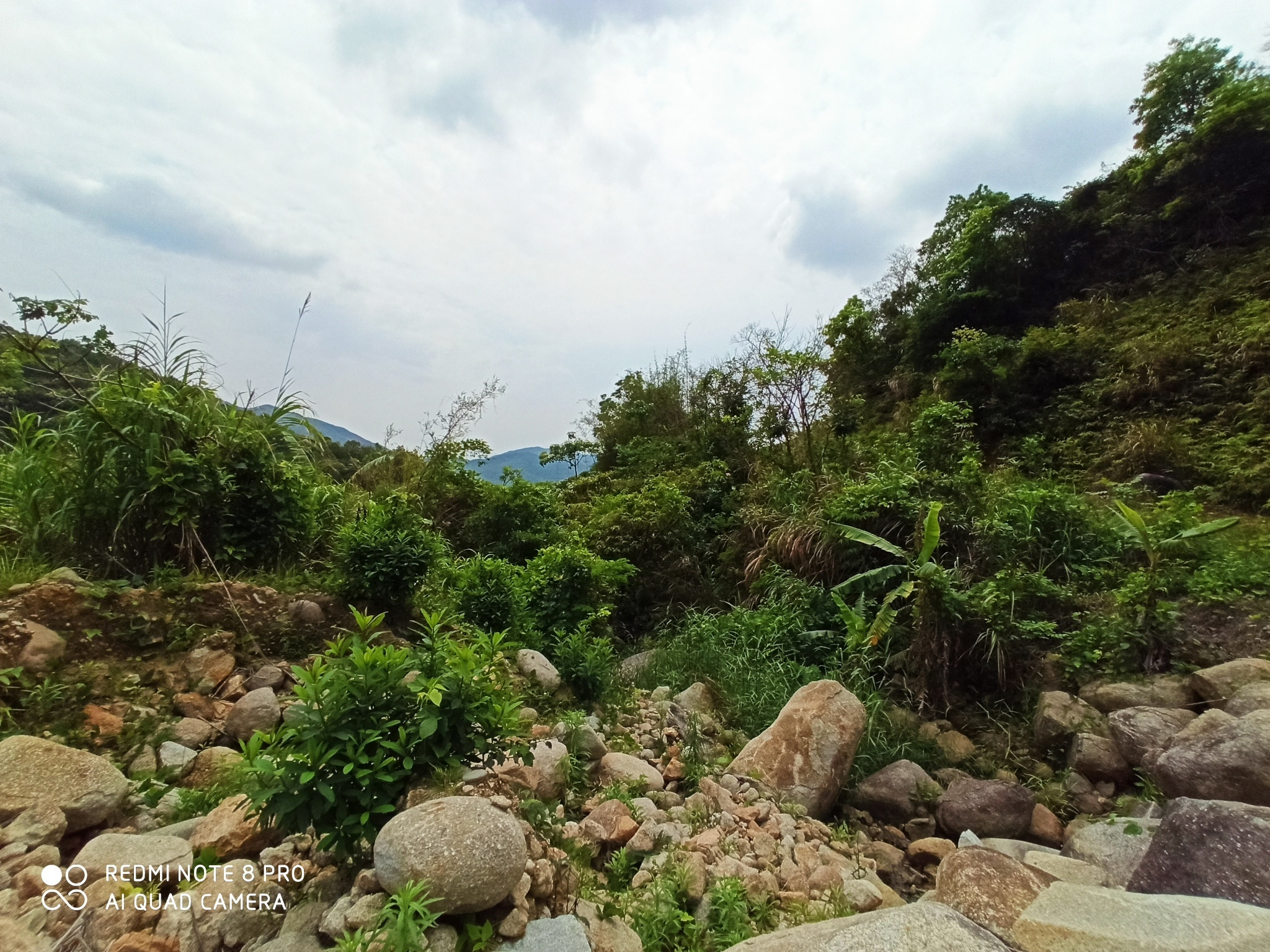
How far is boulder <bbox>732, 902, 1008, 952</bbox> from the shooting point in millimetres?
1632

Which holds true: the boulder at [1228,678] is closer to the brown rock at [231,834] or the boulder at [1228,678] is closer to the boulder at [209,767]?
the brown rock at [231,834]

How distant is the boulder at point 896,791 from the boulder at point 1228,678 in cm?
172

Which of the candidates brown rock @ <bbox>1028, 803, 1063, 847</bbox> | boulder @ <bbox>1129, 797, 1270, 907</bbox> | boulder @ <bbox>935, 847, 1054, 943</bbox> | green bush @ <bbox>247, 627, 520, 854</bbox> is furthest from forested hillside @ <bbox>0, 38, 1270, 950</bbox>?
boulder @ <bbox>1129, 797, 1270, 907</bbox>

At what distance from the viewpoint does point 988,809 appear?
3412 millimetres

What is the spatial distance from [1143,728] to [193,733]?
5186 millimetres

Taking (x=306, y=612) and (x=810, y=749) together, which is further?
(x=306, y=612)

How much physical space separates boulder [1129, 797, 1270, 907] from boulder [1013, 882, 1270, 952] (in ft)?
0.78

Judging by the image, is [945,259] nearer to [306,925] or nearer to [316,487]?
[316,487]

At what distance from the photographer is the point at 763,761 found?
3.67 metres

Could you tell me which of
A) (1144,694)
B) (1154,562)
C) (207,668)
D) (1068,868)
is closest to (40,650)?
(207,668)

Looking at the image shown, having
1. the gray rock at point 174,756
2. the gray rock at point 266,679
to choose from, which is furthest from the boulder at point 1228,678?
the gray rock at point 174,756

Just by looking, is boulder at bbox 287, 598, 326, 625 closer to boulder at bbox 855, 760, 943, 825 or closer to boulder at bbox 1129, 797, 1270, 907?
boulder at bbox 855, 760, 943, 825

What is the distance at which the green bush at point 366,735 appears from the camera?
1875mm

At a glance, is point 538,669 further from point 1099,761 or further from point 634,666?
point 1099,761
